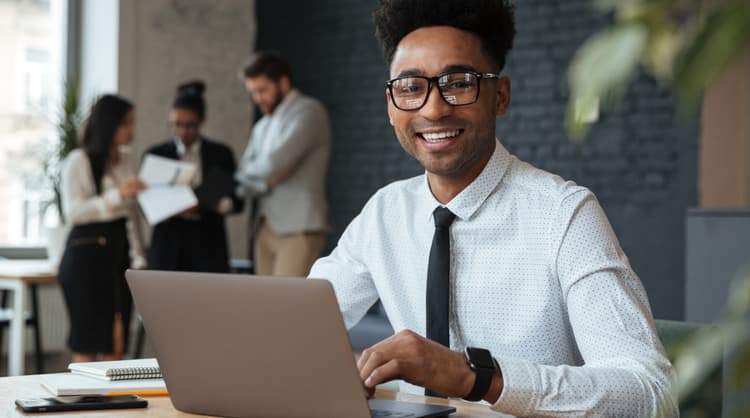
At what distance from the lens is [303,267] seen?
188 inches

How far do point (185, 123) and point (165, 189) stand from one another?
14.8 inches

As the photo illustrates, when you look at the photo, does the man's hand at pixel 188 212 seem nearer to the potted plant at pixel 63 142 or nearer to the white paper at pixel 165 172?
the white paper at pixel 165 172

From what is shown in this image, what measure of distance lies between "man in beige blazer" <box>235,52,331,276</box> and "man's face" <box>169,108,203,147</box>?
0.30 meters

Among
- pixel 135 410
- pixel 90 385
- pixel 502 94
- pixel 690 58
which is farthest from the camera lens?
pixel 502 94

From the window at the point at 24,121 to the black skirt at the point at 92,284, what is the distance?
1623 millimetres

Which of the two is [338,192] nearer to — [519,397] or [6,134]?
[6,134]

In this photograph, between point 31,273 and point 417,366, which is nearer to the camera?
point 417,366

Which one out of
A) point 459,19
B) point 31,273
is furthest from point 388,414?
point 31,273

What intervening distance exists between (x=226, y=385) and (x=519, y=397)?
0.36 m

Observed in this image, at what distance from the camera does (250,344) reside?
1.11 m

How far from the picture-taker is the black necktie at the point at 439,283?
1.49m

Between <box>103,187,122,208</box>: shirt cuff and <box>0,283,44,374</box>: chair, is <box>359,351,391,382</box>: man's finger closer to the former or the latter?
<box>103,187,122,208</box>: shirt cuff

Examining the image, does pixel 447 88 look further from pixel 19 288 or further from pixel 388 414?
pixel 19 288

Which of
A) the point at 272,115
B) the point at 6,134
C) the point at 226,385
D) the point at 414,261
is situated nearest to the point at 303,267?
the point at 272,115
